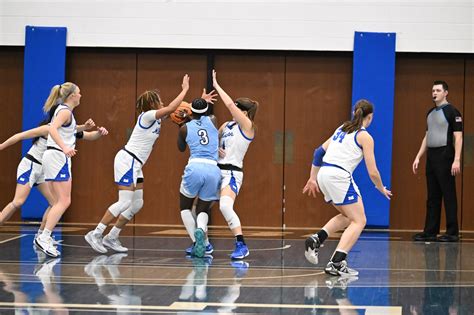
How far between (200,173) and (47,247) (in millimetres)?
1810

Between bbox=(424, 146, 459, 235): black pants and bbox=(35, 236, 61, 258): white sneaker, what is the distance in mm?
5494

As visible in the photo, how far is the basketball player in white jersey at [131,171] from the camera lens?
34.0 ft

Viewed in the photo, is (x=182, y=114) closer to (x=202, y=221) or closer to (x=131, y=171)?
(x=131, y=171)

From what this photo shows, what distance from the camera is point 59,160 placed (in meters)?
10.0

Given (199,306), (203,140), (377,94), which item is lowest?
(199,306)

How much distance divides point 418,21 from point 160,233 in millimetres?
5263

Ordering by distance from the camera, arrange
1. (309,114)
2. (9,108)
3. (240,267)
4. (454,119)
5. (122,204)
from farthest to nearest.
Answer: (9,108)
(309,114)
(454,119)
(122,204)
(240,267)

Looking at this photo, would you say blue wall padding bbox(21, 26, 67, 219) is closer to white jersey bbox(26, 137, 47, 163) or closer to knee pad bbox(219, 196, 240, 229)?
white jersey bbox(26, 137, 47, 163)

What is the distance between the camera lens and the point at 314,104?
1498 cm

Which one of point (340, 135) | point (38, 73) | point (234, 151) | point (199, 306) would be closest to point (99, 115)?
point (38, 73)

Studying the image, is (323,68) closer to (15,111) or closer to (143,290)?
(15,111)

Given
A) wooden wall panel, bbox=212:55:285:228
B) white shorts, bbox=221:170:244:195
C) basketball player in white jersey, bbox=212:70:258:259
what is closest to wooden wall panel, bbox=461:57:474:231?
wooden wall panel, bbox=212:55:285:228

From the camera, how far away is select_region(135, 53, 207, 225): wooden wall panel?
15039 mm

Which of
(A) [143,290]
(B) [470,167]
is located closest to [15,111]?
(B) [470,167]
